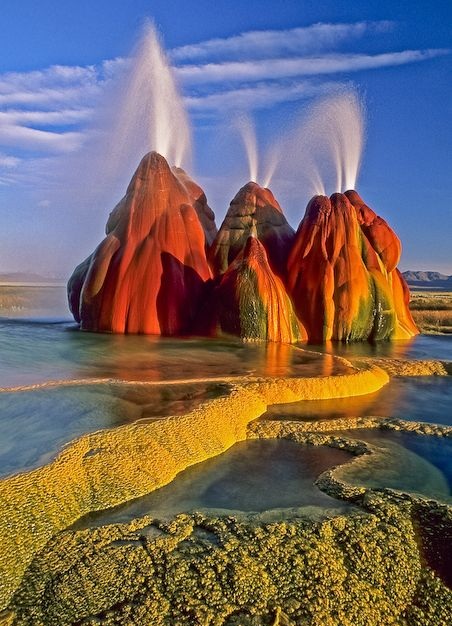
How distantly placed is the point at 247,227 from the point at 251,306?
671cm

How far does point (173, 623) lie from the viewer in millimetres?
3619

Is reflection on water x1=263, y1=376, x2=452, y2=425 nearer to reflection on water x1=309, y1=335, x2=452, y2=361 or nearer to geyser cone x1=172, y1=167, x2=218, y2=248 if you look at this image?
reflection on water x1=309, y1=335, x2=452, y2=361

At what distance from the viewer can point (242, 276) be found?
19.5 metres

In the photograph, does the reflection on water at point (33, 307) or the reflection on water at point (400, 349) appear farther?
the reflection on water at point (33, 307)

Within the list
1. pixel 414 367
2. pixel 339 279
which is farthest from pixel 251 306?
pixel 414 367

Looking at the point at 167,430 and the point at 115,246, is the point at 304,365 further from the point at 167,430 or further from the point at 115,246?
the point at 115,246

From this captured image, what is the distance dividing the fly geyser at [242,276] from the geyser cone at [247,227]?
0.05 metres

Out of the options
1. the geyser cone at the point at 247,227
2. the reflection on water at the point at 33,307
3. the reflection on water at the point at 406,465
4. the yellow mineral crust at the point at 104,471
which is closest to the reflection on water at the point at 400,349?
the geyser cone at the point at 247,227

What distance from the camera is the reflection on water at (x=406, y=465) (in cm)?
645

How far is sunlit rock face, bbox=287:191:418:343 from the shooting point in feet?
70.0

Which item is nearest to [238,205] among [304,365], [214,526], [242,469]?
[304,365]

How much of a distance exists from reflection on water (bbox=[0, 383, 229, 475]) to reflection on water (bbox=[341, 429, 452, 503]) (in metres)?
3.10

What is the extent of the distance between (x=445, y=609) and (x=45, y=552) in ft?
10.9

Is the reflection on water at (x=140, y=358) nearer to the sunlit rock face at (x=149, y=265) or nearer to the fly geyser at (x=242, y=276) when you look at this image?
the sunlit rock face at (x=149, y=265)
